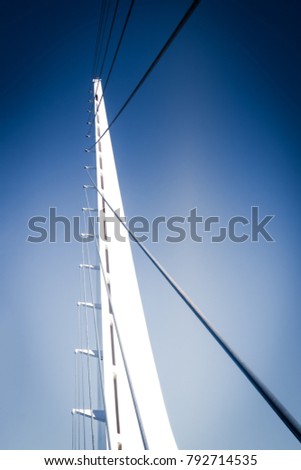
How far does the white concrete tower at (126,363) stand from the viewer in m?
1.35

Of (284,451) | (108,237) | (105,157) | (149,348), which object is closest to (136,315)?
(149,348)

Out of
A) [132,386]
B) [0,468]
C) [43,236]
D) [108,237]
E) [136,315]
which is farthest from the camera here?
[43,236]

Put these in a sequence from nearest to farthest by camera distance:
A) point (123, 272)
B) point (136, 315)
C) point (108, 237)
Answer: point (136, 315) → point (123, 272) → point (108, 237)

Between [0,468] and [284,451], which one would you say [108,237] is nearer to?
[0,468]

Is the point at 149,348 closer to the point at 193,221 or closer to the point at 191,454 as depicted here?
the point at 191,454

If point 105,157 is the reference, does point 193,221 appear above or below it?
below

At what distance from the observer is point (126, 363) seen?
1173 millimetres

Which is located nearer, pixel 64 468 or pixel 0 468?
pixel 64 468

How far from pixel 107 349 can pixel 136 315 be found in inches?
15.7

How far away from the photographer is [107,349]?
8.02 feet

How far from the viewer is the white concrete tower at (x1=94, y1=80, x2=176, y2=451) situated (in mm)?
1348

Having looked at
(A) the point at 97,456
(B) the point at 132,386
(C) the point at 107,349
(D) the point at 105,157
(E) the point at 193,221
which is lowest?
(A) the point at 97,456

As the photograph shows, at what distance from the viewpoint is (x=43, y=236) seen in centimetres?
490

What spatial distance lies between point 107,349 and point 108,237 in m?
1.36
